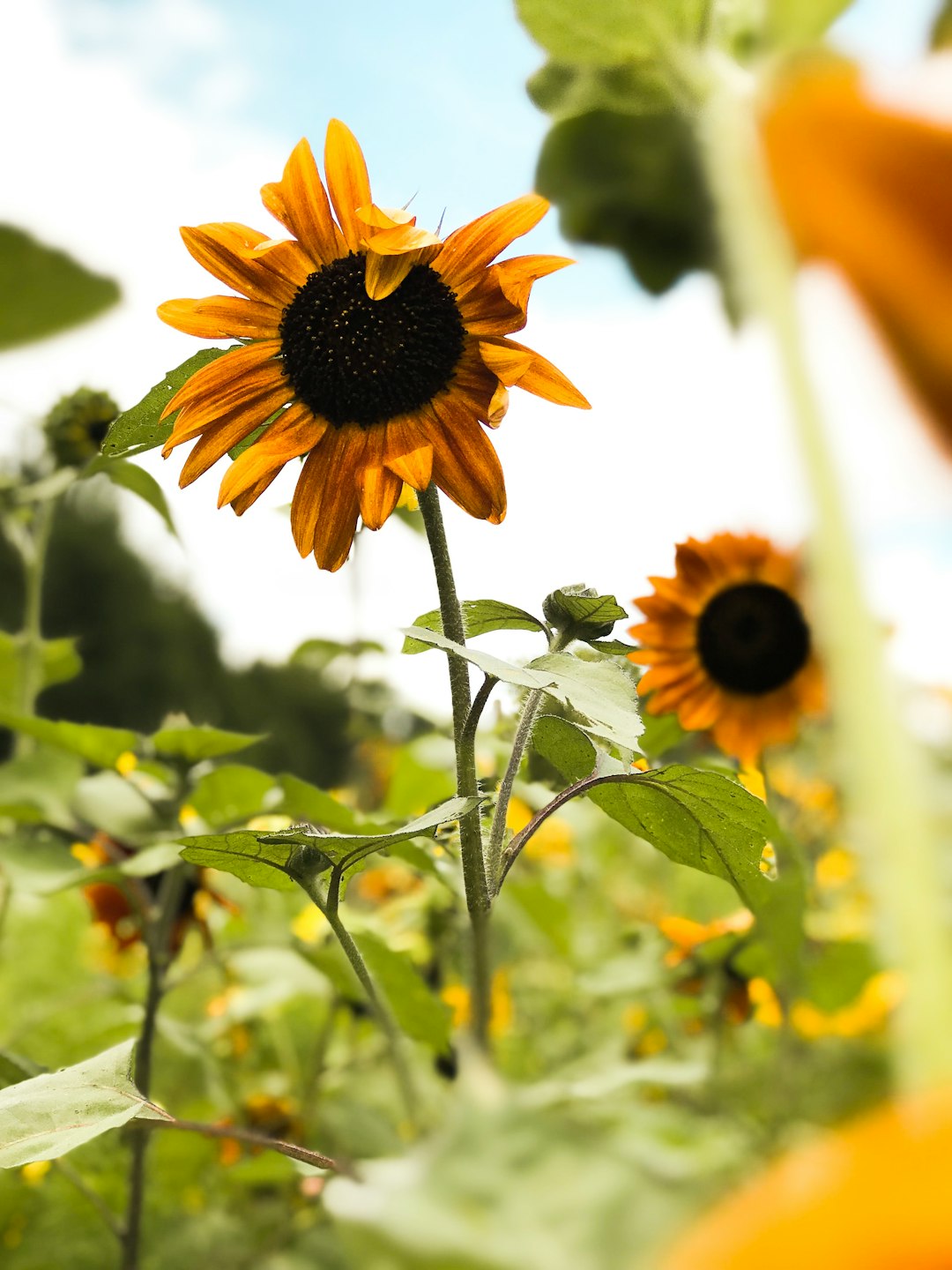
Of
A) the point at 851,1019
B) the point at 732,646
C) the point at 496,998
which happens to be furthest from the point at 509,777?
the point at 851,1019

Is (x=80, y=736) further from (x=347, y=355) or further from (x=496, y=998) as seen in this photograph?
(x=496, y=998)

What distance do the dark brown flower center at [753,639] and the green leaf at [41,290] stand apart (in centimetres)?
54

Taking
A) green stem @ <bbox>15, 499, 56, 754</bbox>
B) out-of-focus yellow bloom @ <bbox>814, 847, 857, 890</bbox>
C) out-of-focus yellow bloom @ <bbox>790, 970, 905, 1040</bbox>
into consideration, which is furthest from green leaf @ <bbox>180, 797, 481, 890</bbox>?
out-of-focus yellow bloom @ <bbox>814, 847, 857, 890</bbox>

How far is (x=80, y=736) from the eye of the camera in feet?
1.80

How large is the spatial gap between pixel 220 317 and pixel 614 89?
0.63 ft

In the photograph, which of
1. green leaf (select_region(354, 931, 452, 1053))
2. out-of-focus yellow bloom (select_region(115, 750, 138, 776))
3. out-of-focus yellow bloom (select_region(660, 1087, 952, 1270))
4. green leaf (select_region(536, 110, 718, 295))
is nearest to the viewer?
out-of-focus yellow bloom (select_region(660, 1087, 952, 1270))

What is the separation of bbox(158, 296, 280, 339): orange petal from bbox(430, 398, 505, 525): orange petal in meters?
0.07

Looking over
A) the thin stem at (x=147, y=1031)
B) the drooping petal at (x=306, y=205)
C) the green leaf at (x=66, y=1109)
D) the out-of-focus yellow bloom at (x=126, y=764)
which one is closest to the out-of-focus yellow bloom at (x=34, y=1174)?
the thin stem at (x=147, y=1031)

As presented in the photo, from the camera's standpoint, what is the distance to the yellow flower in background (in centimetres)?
10

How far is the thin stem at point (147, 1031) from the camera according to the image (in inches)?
19.6

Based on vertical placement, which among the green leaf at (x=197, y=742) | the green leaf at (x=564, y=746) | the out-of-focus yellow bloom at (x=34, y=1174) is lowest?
the out-of-focus yellow bloom at (x=34, y=1174)

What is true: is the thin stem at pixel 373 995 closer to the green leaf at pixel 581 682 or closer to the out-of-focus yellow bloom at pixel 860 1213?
the green leaf at pixel 581 682

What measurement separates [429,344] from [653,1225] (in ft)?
1.05

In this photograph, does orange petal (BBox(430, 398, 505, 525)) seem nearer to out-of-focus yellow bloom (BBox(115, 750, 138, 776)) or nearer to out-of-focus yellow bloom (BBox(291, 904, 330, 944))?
out-of-focus yellow bloom (BBox(115, 750, 138, 776))
